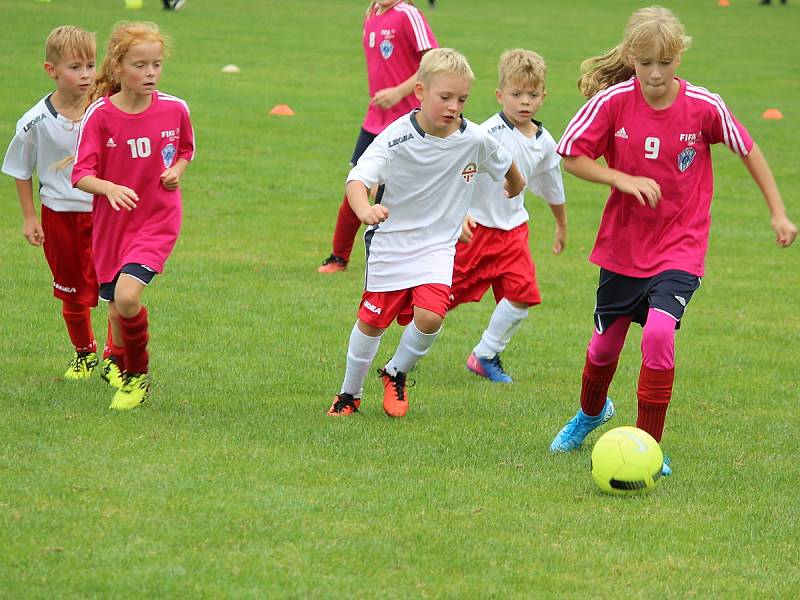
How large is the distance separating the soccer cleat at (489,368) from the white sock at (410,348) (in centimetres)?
97

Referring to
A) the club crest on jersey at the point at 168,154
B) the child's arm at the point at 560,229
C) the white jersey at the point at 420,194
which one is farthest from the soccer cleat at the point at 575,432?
the club crest on jersey at the point at 168,154

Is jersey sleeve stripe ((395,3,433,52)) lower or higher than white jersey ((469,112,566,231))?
higher

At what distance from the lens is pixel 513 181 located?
6.67m

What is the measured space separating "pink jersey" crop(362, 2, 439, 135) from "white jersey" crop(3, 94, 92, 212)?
3550 millimetres

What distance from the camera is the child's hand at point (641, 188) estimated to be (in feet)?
17.3

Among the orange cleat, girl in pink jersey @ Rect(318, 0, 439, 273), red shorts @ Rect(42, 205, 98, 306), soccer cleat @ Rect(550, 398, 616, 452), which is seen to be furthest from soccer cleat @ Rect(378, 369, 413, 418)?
girl in pink jersey @ Rect(318, 0, 439, 273)

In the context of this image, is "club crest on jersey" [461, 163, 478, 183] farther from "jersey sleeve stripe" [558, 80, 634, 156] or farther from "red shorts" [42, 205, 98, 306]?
"red shorts" [42, 205, 98, 306]

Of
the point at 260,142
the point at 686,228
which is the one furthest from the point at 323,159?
the point at 686,228

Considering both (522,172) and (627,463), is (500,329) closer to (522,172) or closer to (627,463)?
(522,172)

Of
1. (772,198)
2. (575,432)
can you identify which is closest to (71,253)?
(575,432)

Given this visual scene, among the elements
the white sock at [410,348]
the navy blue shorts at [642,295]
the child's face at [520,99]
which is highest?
the child's face at [520,99]

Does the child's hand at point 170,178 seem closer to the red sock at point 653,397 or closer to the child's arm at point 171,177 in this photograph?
the child's arm at point 171,177

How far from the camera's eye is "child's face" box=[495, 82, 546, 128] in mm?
7309

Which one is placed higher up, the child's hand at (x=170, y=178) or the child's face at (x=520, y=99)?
the child's face at (x=520, y=99)
